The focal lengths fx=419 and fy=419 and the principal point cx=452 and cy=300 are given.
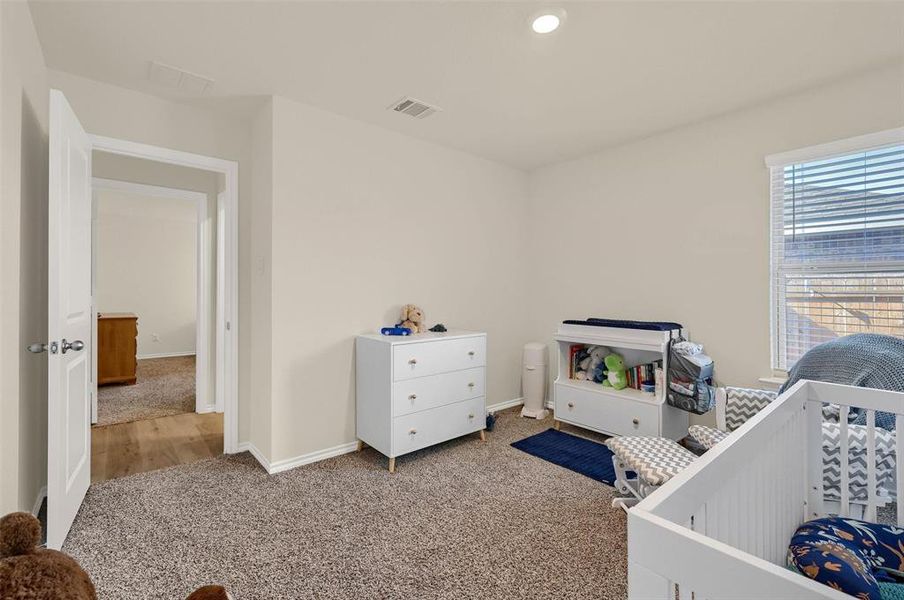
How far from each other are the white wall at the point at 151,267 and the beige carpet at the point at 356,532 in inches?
207

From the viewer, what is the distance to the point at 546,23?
6.05ft

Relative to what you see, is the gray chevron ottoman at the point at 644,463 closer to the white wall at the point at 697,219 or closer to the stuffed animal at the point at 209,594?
the white wall at the point at 697,219

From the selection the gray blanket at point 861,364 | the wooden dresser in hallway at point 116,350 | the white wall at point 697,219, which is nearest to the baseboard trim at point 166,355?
the wooden dresser in hallway at point 116,350

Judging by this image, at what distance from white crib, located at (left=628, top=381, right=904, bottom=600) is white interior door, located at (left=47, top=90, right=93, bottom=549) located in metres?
2.20

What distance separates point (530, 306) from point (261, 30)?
3.07 metres

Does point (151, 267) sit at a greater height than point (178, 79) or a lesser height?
lesser

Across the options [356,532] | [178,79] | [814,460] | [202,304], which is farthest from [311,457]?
[814,460]

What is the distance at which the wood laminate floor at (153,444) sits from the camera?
2.69 meters

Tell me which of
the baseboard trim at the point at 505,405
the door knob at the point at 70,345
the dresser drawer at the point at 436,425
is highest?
the door knob at the point at 70,345

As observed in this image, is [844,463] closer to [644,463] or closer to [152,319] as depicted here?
[644,463]

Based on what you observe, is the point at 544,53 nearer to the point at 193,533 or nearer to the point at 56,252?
the point at 56,252

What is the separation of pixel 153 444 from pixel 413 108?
9.91 feet

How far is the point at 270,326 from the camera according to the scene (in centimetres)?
260

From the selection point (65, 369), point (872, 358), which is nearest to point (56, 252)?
point (65, 369)
